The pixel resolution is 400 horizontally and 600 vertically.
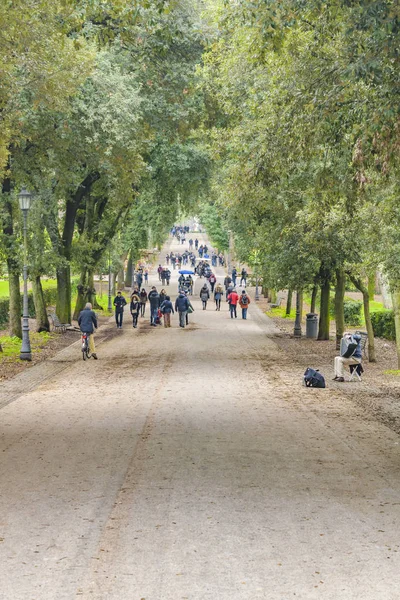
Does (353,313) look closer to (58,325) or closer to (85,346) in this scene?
(58,325)

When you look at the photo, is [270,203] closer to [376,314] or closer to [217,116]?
[217,116]

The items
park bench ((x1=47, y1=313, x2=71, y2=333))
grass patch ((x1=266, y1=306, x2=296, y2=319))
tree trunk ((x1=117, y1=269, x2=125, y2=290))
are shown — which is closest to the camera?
park bench ((x1=47, y1=313, x2=71, y2=333))

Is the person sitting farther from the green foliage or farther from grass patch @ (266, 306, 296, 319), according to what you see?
the green foliage

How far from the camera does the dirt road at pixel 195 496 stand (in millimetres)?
6582

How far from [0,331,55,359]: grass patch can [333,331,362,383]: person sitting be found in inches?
383

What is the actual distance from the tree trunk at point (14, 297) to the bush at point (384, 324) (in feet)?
48.4

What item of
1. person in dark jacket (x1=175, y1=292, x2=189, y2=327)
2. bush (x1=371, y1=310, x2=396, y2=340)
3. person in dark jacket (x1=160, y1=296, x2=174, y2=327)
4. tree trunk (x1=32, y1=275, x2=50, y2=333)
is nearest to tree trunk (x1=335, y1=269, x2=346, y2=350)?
bush (x1=371, y1=310, x2=396, y2=340)

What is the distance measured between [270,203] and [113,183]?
604 cm

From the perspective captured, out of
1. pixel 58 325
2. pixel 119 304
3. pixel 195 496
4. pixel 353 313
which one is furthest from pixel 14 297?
pixel 195 496

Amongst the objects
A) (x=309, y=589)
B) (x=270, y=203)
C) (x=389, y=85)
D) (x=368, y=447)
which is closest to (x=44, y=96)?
(x=270, y=203)

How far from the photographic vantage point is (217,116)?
3619cm

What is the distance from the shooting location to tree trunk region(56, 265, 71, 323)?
119 feet

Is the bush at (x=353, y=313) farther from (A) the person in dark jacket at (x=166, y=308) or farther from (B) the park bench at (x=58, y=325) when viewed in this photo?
(B) the park bench at (x=58, y=325)

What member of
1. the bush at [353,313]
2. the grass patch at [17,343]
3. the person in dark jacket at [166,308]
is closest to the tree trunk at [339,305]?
the person in dark jacket at [166,308]
